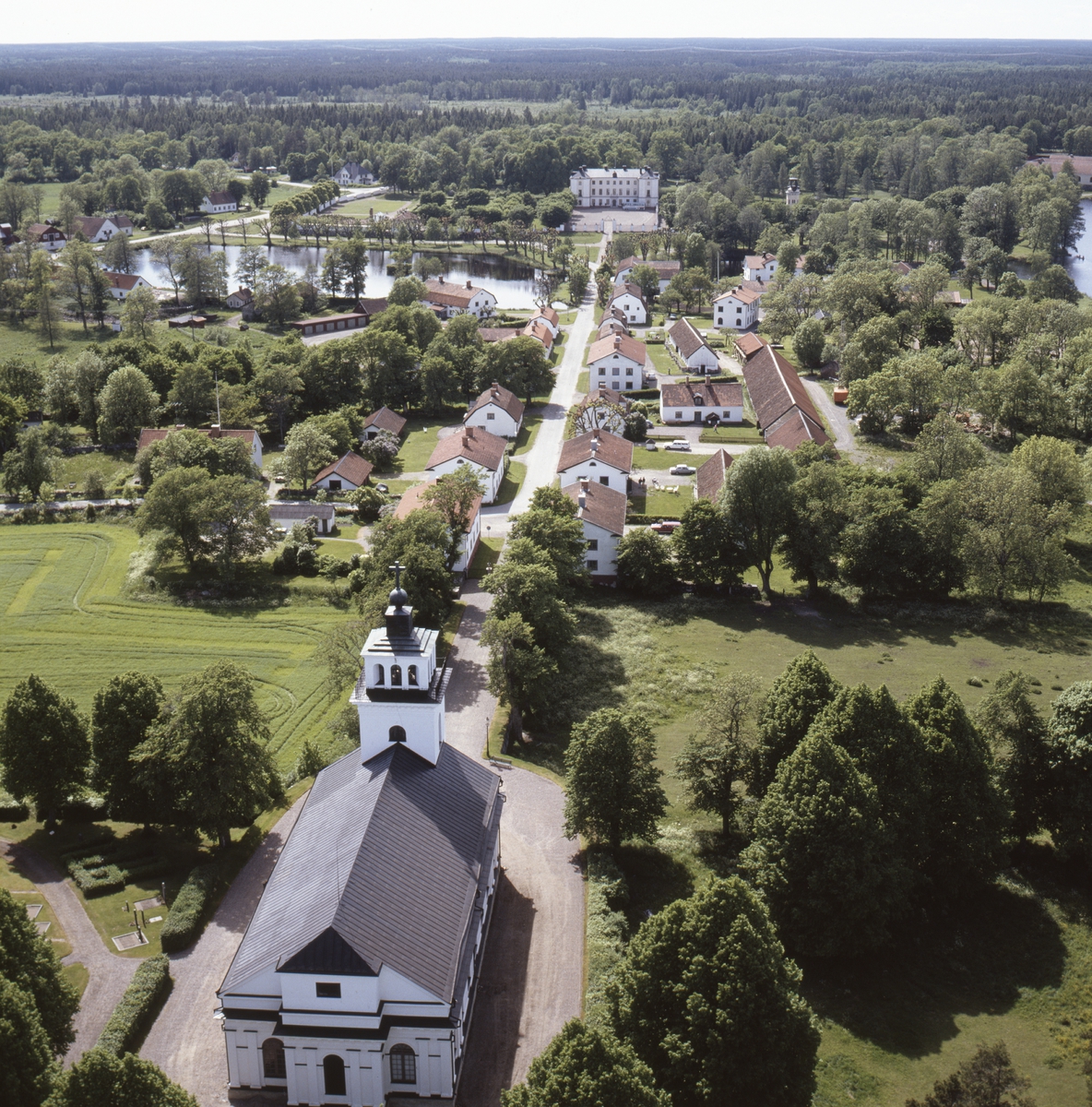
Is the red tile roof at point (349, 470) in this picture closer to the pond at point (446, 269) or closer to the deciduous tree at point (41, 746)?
the deciduous tree at point (41, 746)

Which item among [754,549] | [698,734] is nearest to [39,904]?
[698,734]

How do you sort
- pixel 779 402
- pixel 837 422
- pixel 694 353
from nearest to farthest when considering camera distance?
pixel 779 402
pixel 837 422
pixel 694 353

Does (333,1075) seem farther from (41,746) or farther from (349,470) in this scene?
(349,470)

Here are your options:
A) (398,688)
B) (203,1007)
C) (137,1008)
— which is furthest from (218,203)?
(137,1008)

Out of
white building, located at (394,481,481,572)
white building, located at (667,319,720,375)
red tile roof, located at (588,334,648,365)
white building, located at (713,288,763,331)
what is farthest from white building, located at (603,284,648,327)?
white building, located at (394,481,481,572)

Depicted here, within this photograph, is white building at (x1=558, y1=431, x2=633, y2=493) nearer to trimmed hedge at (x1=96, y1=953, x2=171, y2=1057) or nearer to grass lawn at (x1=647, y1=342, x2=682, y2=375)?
grass lawn at (x1=647, y1=342, x2=682, y2=375)

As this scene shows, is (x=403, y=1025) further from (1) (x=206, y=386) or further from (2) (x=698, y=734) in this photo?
(1) (x=206, y=386)
